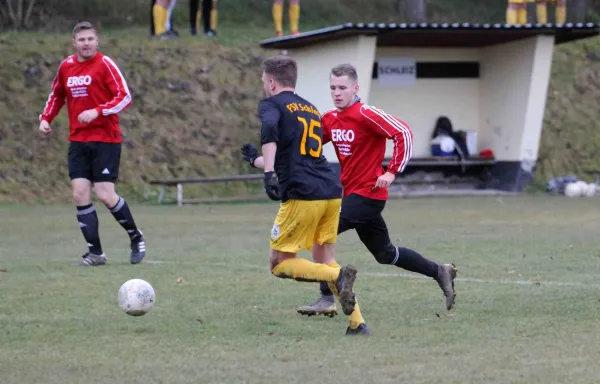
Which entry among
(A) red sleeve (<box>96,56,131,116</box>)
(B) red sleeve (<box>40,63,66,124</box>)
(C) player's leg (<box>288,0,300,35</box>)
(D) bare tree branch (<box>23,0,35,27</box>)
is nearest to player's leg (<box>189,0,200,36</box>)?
(C) player's leg (<box>288,0,300,35</box>)

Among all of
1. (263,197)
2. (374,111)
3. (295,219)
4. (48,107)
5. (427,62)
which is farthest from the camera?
(427,62)

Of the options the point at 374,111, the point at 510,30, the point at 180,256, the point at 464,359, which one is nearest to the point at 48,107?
the point at 180,256

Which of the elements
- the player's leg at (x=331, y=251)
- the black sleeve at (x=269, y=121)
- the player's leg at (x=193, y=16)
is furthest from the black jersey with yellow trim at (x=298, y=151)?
the player's leg at (x=193, y=16)

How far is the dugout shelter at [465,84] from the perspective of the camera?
20.6 m

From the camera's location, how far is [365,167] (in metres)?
7.61

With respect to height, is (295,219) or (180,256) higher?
(295,219)

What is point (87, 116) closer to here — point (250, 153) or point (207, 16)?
point (250, 153)

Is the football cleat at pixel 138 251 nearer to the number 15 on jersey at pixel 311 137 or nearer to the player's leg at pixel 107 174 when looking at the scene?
the player's leg at pixel 107 174

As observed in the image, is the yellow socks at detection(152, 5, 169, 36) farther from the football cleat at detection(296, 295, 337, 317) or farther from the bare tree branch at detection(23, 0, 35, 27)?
the football cleat at detection(296, 295, 337, 317)

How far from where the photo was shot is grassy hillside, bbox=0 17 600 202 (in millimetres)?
20375

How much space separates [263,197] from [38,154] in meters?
4.15

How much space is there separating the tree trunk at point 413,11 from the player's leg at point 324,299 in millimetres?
19879

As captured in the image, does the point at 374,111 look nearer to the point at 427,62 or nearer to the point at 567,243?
→ the point at 567,243

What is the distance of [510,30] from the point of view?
65.8 ft
